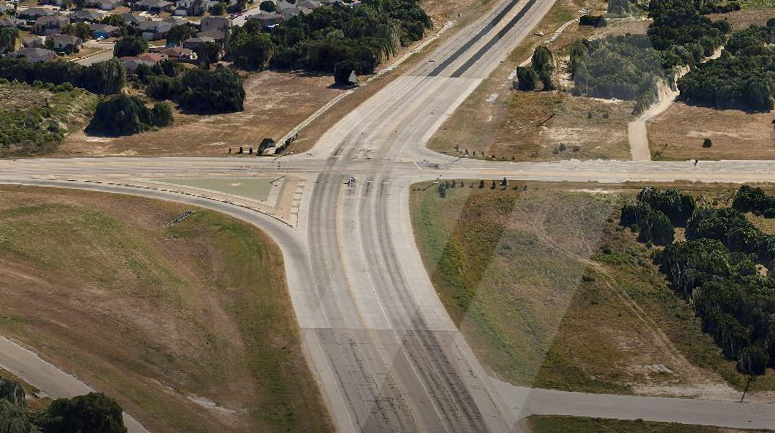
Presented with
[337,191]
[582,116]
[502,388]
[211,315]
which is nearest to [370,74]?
[582,116]

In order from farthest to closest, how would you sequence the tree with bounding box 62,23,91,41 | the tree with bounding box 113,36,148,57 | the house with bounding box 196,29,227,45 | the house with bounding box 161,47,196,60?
the tree with bounding box 62,23,91,41 → the house with bounding box 196,29,227,45 → the tree with bounding box 113,36,148,57 → the house with bounding box 161,47,196,60

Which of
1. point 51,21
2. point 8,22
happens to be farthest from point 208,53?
point 8,22

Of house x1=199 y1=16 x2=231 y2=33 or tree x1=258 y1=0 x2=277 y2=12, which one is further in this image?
tree x1=258 y1=0 x2=277 y2=12

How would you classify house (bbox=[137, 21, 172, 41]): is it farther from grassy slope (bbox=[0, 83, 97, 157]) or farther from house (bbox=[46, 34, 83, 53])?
grassy slope (bbox=[0, 83, 97, 157])

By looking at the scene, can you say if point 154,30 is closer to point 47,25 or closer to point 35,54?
point 47,25

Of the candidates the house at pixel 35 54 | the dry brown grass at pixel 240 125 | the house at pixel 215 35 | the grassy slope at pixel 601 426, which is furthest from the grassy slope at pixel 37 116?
the grassy slope at pixel 601 426

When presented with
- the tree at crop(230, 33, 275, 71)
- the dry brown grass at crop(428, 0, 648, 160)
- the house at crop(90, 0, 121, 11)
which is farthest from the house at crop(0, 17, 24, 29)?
the dry brown grass at crop(428, 0, 648, 160)

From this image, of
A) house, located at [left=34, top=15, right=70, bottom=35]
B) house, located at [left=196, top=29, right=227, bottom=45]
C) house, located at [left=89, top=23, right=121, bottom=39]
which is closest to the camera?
house, located at [left=196, top=29, right=227, bottom=45]
